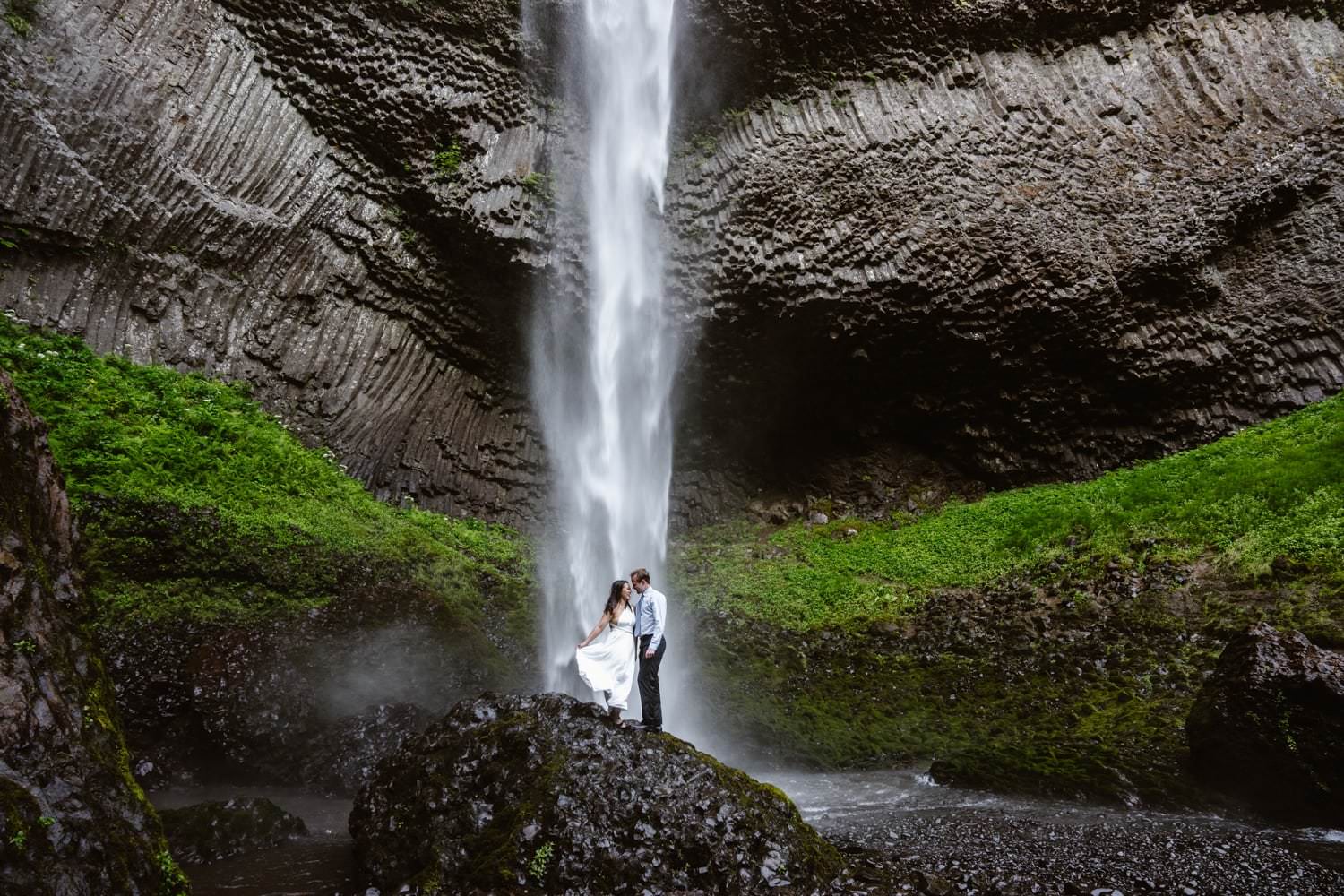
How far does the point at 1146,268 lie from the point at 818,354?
5285mm

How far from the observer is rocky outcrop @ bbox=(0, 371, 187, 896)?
8.96ft

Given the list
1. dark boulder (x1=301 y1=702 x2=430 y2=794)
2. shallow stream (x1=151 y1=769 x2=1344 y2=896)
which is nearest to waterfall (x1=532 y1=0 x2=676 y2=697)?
dark boulder (x1=301 y1=702 x2=430 y2=794)

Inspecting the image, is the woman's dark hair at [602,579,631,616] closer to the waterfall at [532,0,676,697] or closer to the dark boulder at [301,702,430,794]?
the dark boulder at [301,702,430,794]

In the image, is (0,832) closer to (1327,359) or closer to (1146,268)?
(1146,268)

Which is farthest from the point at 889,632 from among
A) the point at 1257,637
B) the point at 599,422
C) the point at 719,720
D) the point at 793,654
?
the point at 599,422

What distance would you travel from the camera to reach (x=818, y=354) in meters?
14.2

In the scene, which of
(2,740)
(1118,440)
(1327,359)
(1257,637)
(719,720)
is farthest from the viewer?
(1118,440)

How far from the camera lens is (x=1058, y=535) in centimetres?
1124

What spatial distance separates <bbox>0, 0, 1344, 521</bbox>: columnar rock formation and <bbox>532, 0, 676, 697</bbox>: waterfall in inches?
19.6

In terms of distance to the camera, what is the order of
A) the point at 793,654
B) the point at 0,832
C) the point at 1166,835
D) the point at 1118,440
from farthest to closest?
the point at 1118,440 < the point at 793,654 < the point at 1166,835 < the point at 0,832

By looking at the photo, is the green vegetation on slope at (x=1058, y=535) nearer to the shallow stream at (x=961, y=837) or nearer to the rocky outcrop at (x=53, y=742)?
the shallow stream at (x=961, y=837)

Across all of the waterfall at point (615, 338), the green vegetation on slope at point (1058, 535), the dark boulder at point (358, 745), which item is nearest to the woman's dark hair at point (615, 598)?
the dark boulder at point (358, 745)

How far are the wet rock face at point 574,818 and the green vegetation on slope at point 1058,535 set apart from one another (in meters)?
6.23

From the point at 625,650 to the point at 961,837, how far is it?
2.39 meters
